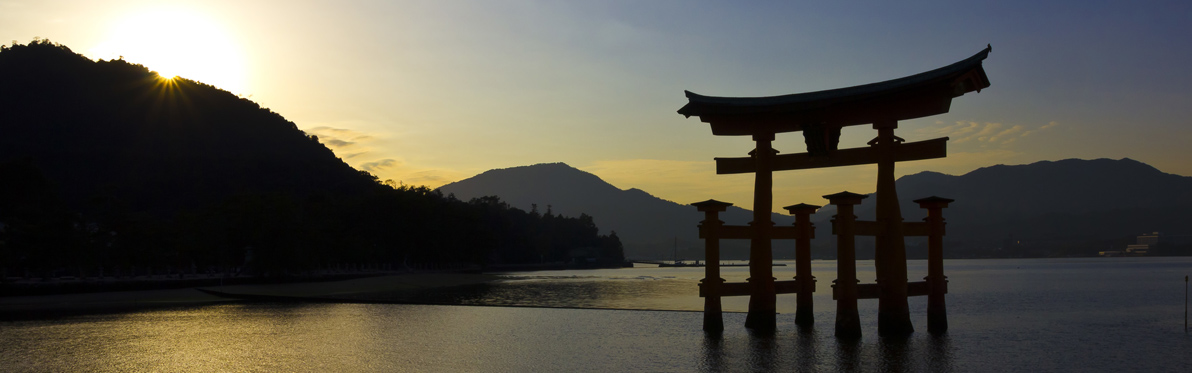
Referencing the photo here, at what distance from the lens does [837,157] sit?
23719 mm

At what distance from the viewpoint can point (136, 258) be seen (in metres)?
67.4

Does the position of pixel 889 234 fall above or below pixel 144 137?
below

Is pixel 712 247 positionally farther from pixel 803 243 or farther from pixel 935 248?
pixel 935 248

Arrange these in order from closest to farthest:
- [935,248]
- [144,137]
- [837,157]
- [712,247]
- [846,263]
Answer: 1. [846,263]
2. [712,247]
3. [837,157]
4. [935,248]
5. [144,137]

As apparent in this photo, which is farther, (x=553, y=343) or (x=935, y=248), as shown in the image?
(x=553, y=343)

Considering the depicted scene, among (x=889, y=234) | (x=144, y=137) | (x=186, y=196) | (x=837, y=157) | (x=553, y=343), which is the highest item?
(x=144, y=137)

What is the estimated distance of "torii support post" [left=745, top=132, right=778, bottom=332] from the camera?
24.0 metres

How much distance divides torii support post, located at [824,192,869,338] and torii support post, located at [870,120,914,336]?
0.76 m

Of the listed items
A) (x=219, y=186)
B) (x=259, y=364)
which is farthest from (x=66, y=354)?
(x=219, y=186)

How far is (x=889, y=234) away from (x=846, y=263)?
4.97 feet

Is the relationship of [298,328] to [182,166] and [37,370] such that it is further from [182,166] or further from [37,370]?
[182,166]

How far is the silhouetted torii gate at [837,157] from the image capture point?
71.8 feet

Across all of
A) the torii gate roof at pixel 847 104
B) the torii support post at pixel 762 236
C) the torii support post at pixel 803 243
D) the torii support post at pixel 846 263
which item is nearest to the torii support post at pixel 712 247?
the torii support post at pixel 762 236

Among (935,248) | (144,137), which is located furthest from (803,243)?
(144,137)
